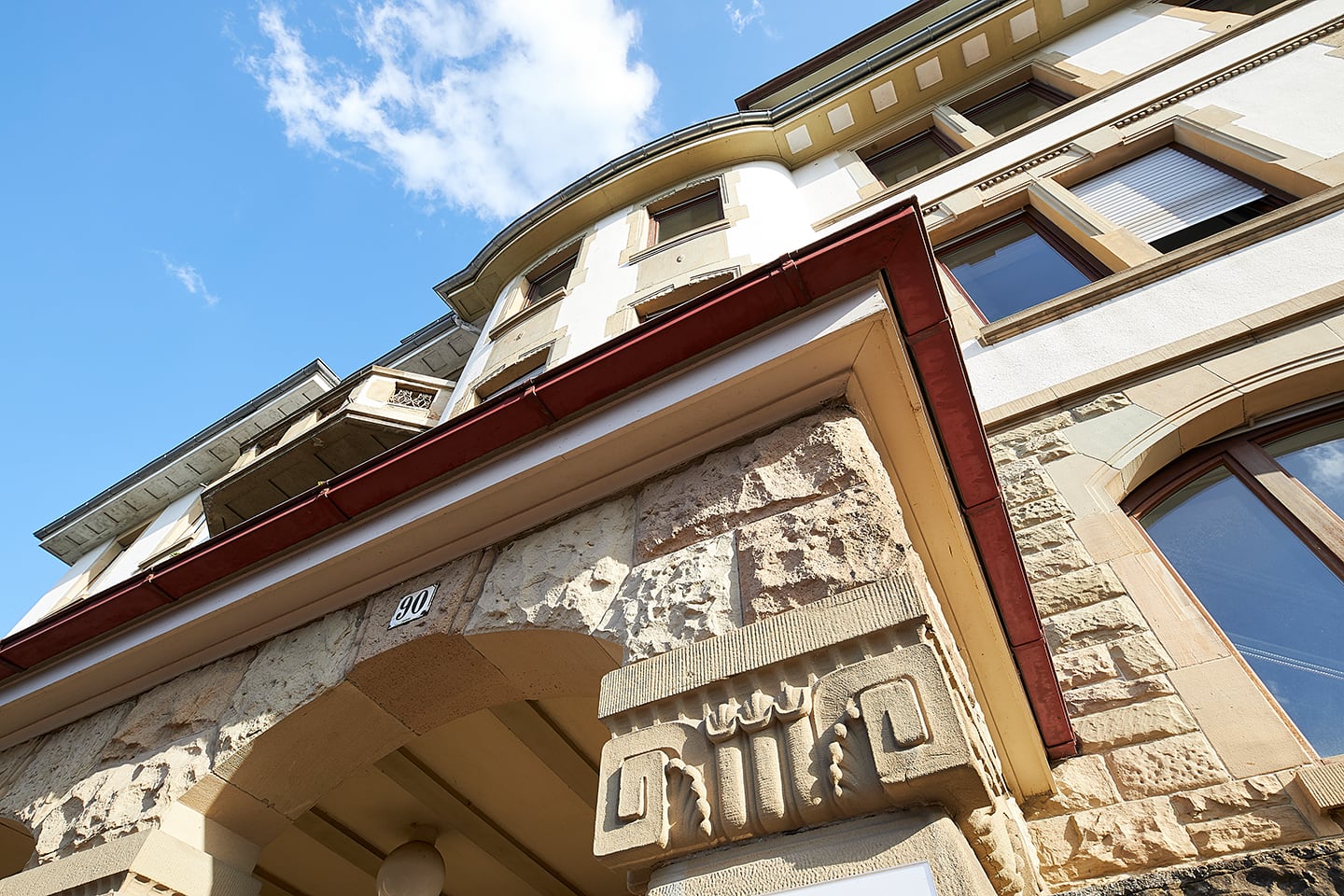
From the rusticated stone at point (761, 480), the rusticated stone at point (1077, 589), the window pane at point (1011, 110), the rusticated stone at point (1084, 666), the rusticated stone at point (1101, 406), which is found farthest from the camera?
the window pane at point (1011, 110)

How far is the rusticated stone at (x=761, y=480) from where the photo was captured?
240cm

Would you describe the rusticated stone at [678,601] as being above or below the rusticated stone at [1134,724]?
below

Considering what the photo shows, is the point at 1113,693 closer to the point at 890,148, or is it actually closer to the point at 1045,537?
the point at 1045,537

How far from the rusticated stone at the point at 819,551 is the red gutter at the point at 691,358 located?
51cm

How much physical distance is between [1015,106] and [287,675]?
11264mm

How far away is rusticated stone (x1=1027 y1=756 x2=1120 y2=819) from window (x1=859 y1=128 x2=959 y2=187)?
8497mm

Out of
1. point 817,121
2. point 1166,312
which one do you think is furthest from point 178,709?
point 817,121

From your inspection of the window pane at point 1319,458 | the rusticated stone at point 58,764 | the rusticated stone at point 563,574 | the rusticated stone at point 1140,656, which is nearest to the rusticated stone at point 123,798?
the rusticated stone at point 58,764

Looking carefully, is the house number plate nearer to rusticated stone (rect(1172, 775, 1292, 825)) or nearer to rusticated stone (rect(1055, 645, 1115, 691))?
rusticated stone (rect(1055, 645, 1115, 691))

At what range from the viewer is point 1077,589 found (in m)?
3.81

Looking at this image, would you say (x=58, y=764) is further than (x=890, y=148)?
No

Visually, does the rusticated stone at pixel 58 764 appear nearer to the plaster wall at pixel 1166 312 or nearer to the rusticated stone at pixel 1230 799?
the rusticated stone at pixel 1230 799

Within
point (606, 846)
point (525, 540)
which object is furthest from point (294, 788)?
point (606, 846)

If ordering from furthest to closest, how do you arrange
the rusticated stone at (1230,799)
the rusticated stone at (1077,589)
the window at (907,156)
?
the window at (907,156) < the rusticated stone at (1077,589) < the rusticated stone at (1230,799)
